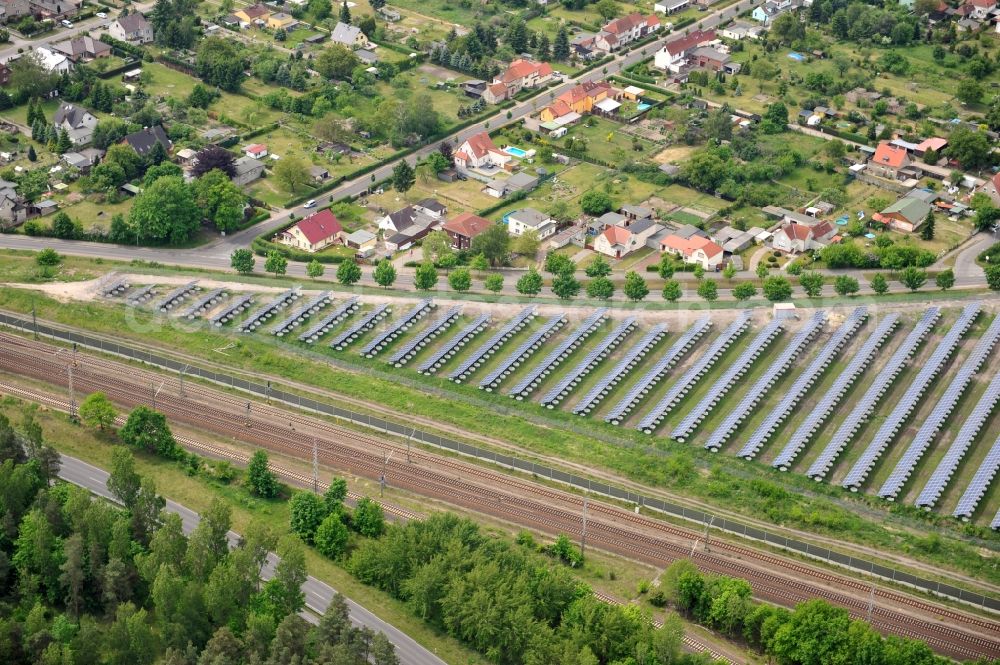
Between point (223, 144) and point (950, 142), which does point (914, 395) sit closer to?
point (950, 142)

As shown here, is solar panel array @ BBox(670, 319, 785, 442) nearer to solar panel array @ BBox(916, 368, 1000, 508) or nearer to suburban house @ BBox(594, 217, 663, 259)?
solar panel array @ BBox(916, 368, 1000, 508)

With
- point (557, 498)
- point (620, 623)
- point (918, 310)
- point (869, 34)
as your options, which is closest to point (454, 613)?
point (620, 623)

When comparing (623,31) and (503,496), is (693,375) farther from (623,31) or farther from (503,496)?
(623,31)

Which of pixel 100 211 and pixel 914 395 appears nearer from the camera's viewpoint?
pixel 914 395

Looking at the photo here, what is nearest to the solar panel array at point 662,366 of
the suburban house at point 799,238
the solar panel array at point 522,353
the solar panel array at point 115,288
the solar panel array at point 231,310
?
the solar panel array at point 522,353

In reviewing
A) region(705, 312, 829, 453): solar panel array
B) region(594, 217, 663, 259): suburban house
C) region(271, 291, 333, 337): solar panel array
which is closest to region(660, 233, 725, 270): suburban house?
region(594, 217, 663, 259): suburban house

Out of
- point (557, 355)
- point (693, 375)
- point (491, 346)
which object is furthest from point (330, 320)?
point (693, 375)
